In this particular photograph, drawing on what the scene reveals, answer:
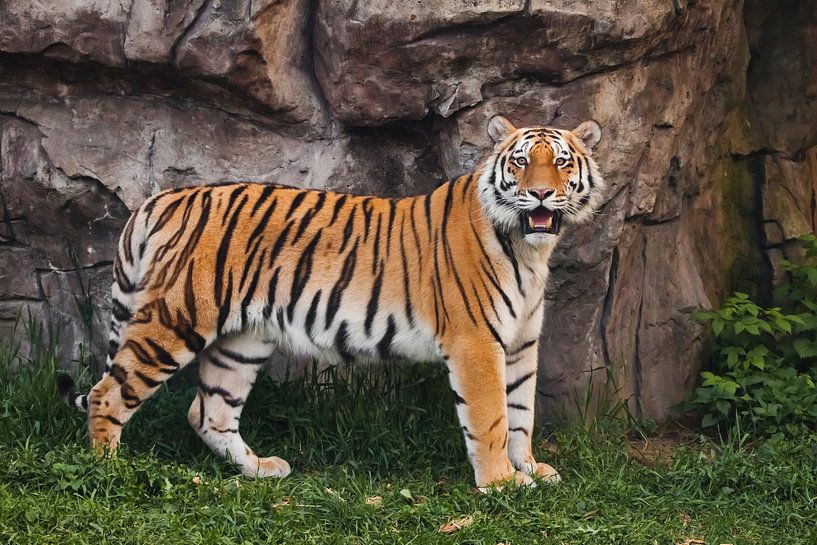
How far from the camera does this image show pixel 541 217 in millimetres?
5188

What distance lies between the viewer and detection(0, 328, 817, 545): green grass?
4.55 meters

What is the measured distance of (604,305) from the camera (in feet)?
20.7

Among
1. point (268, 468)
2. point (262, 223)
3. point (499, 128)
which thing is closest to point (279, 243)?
point (262, 223)

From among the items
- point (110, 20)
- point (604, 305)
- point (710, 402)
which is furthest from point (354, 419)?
point (110, 20)

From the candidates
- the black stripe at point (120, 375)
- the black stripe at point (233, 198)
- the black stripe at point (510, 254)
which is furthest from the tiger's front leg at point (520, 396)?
the black stripe at point (120, 375)

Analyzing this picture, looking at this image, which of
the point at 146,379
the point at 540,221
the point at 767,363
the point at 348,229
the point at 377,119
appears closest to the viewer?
the point at 540,221

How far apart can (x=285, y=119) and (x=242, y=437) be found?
172 cm

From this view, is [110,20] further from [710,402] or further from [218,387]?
[710,402]

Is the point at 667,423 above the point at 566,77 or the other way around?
the other way around

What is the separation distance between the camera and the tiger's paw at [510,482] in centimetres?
504

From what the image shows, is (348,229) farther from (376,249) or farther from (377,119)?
(377,119)

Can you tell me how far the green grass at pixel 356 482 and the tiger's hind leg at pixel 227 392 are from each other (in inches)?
4.3

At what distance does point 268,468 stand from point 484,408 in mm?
1120

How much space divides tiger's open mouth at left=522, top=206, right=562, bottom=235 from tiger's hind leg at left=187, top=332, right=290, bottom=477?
1469 mm
